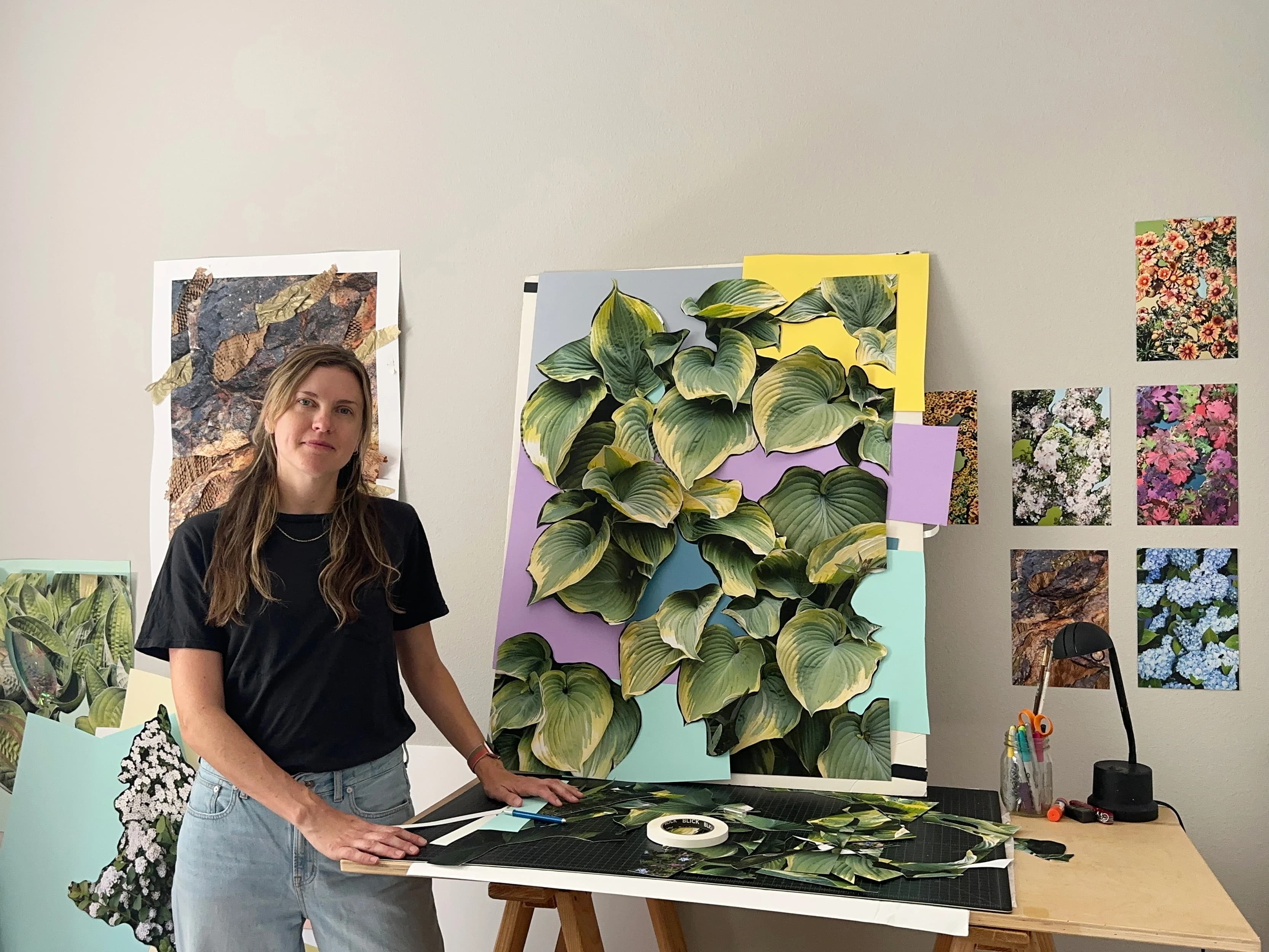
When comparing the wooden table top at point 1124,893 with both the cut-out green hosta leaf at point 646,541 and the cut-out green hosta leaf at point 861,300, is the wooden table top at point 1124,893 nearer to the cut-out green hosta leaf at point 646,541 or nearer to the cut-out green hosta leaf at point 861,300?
the cut-out green hosta leaf at point 646,541

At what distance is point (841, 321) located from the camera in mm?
1805

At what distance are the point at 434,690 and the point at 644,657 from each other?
37cm

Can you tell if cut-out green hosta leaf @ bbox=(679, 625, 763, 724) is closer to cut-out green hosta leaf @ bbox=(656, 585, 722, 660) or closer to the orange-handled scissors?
cut-out green hosta leaf @ bbox=(656, 585, 722, 660)

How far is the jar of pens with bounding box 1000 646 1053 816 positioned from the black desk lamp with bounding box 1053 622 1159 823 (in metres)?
0.08

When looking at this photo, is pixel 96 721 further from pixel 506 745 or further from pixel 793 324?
pixel 793 324

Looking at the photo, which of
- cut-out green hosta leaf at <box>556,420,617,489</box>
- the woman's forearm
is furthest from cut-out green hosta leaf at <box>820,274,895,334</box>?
the woman's forearm

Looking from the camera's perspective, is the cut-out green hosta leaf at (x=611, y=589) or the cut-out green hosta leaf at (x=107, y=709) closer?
the cut-out green hosta leaf at (x=611, y=589)

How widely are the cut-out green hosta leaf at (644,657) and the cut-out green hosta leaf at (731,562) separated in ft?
0.47

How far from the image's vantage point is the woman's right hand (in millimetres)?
1336

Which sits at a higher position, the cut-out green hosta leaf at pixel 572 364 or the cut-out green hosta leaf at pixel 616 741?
the cut-out green hosta leaf at pixel 572 364

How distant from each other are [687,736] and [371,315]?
1076 millimetres

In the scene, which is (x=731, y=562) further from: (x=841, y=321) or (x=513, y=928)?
(x=513, y=928)

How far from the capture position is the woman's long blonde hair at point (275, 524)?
4.67 ft

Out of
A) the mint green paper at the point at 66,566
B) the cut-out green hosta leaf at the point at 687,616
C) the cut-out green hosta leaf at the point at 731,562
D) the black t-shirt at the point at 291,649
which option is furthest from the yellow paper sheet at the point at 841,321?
the mint green paper at the point at 66,566
